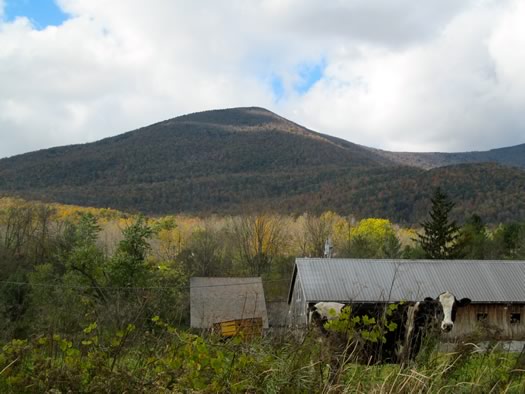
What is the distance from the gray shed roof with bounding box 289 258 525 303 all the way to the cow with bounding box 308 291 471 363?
1502 centimetres

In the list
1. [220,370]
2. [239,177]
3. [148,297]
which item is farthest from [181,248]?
[239,177]

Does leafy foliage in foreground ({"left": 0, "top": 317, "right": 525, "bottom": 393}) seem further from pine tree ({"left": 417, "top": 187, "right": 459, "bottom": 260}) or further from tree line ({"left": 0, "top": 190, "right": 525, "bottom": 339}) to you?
pine tree ({"left": 417, "top": 187, "right": 459, "bottom": 260})

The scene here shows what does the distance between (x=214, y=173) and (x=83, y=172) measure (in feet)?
105

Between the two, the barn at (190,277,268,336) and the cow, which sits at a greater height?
the cow

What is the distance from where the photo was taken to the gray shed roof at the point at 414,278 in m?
28.0

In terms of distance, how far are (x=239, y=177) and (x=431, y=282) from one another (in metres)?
104

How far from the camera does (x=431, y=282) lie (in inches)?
1134

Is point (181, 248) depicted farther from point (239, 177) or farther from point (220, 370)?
point (239, 177)

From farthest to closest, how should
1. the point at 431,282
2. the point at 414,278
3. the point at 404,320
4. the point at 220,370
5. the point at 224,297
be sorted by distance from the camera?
the point at 224,297
the point at 431,282
the point at 414,278
the point at 404,320
the point at 220,370

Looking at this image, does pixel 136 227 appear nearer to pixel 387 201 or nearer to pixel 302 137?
pixel 387 201

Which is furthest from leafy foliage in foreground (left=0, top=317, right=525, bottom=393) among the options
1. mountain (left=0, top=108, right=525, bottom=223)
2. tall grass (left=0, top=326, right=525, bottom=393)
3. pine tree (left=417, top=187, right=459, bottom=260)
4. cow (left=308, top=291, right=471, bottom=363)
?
mountain (left=0, top=108, right=525, bottom=223)

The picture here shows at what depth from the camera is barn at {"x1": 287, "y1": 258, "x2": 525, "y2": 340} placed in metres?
27.9

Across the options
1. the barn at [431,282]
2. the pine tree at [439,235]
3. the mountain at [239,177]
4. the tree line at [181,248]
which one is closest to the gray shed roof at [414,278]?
the barn at [431,282]

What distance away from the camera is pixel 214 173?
473 feet
